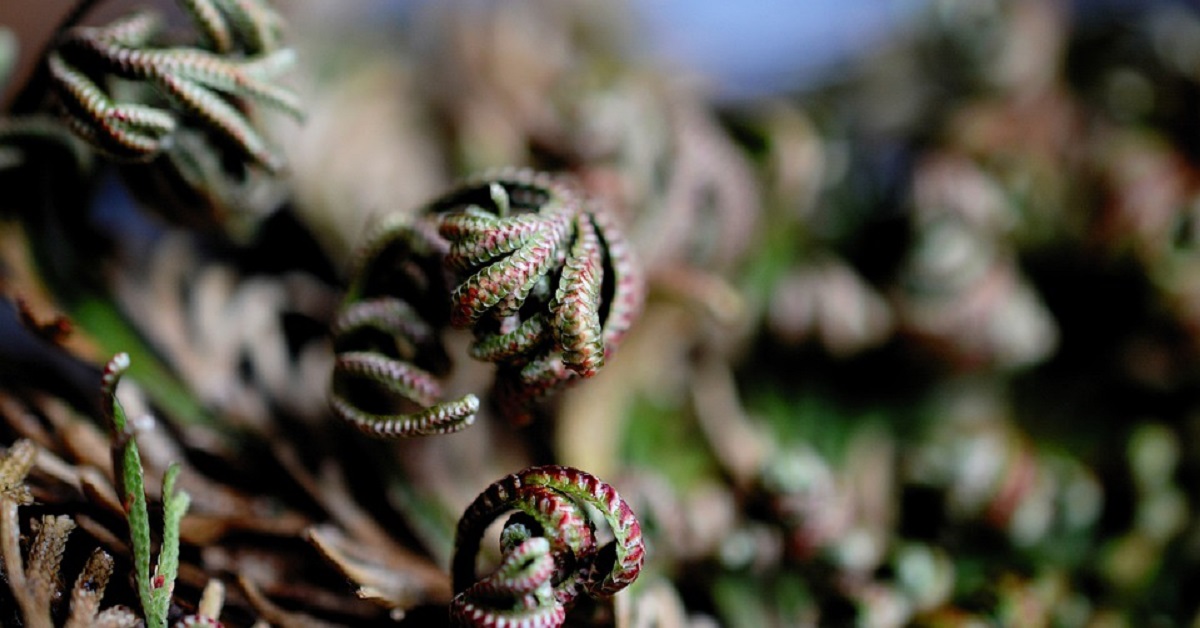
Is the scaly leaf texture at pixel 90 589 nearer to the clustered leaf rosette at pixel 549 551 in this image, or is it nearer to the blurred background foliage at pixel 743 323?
the blurred background foliage at pixel 743 323

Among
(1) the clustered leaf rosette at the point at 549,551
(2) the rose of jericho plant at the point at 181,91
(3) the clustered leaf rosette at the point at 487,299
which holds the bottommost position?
(1) the clustered leaf rosette at the point at 549,551

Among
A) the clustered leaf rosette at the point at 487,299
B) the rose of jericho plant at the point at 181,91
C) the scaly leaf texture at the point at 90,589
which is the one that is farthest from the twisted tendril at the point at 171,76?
the scaly leaf texture at the point at 90,589

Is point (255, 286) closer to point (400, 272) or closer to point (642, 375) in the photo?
point (400, 272)

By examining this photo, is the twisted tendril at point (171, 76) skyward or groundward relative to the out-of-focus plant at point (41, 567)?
skyward

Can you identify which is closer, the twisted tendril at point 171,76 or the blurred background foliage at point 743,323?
the twisted tendril at point 171,76

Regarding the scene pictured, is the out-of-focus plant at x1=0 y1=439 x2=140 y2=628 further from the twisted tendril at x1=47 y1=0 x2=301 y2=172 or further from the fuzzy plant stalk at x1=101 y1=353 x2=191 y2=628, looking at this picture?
the twisted tendril at x1=47 y1=0 x2=301 y2=172

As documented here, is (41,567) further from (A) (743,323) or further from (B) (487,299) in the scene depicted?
(A) (743,323)

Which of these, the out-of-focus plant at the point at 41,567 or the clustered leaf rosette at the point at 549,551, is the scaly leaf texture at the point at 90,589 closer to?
the out-of-focus plant at the point at 41,567

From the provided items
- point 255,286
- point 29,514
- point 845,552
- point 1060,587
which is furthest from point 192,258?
point 1060,587

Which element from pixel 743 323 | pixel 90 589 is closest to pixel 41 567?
pixel 90 589
